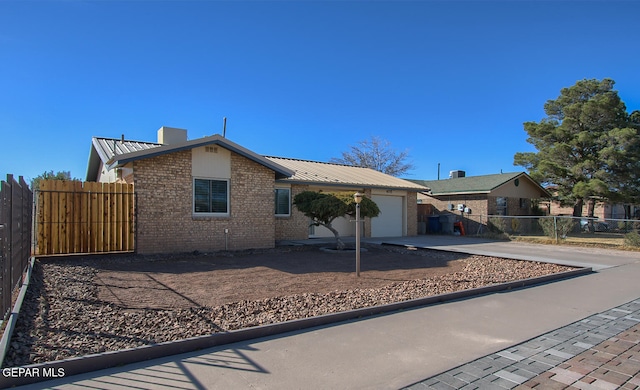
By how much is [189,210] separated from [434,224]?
15999mm

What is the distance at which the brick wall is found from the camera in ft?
37.6

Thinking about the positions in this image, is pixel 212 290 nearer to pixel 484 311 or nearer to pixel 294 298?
pixel 294 298

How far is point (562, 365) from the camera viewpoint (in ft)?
13.4

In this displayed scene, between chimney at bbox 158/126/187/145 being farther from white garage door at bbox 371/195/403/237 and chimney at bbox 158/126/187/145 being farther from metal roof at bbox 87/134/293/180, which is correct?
white garage door at bbox 371/195/403/237

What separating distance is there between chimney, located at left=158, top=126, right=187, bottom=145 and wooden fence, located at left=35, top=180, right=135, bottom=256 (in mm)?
4478

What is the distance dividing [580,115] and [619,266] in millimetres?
16670

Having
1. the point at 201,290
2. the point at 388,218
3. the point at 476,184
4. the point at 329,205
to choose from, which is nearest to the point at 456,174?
the point at 476,184

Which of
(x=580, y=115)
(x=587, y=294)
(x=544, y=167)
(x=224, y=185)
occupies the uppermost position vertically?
(x=580, y=115)

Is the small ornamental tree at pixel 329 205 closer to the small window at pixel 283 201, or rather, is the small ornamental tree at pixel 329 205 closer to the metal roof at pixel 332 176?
the small window at pixel 283 201

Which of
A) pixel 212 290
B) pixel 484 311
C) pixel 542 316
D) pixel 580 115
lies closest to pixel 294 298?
pixel 212 290

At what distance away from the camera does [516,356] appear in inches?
170

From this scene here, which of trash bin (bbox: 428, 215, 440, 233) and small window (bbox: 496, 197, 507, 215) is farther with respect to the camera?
small window (bbox: 496, 197, 507, 215)

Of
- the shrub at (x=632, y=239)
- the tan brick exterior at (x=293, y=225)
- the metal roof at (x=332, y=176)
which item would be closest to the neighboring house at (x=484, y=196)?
the metal roof at (x=332, y=176)

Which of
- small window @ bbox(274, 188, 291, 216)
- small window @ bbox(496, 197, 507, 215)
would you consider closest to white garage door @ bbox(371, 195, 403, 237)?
small window @ bbox(274, 188, 291, 216)
